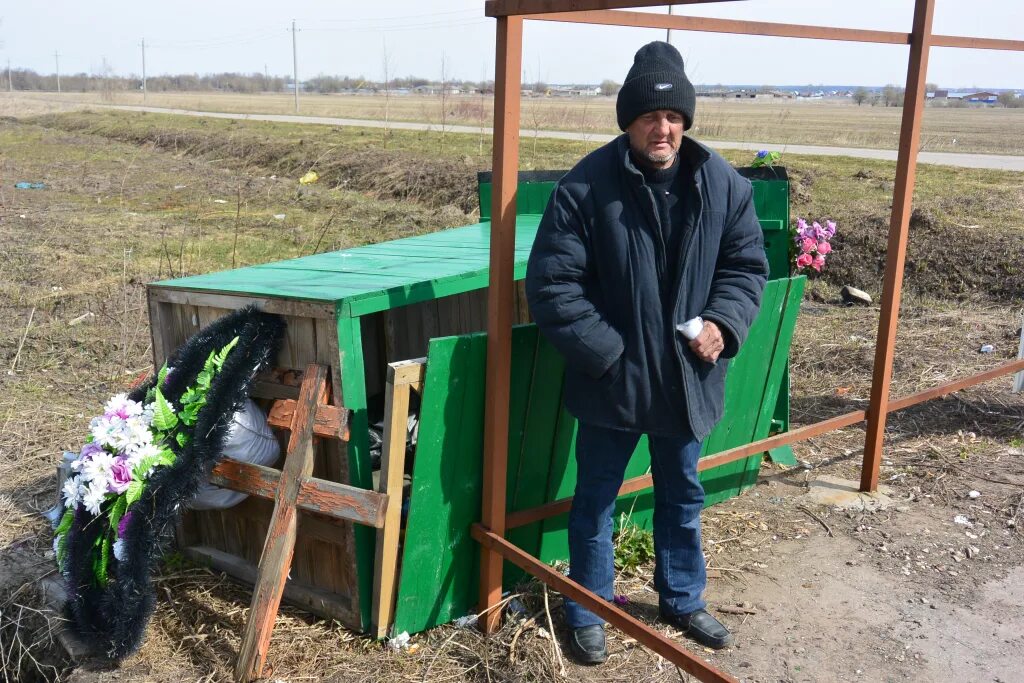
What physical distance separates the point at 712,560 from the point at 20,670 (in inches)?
104

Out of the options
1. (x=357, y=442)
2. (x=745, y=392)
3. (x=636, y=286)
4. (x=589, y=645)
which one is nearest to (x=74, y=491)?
(x=357, y=442)

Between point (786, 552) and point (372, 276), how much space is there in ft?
6.79

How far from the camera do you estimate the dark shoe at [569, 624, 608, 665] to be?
9.81 ft

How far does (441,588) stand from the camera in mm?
3182

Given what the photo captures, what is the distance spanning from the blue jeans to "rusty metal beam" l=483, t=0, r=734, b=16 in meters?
1.25

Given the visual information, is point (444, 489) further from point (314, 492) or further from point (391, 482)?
point (314, 492)

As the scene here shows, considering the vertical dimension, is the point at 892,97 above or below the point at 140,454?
above

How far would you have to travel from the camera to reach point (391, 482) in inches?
117

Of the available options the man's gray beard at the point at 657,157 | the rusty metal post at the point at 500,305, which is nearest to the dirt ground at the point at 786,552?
the rusty metal post at the point at 500,305

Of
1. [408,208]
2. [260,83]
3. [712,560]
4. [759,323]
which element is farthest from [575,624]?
[260,83]

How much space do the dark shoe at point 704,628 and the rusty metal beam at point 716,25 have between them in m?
2.02

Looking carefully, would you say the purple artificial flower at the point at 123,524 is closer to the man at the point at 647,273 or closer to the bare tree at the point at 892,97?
the man at the point at 647,273

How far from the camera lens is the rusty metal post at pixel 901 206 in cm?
388

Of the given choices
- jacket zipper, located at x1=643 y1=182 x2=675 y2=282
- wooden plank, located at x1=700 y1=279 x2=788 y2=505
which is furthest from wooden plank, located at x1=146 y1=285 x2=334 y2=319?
wooden plank, located at x1=700 y1=279 x2=788 y2=505
